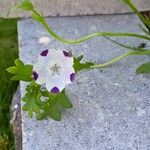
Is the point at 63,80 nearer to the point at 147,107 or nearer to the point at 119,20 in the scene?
the point at 147,107

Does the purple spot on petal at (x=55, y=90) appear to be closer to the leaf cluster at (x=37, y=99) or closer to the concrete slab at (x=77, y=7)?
the leaf cluster at (x=37, y=99)

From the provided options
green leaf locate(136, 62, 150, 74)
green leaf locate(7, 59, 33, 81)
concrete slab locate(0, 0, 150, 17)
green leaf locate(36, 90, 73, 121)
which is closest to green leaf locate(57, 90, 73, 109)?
green leaf locate(36, 90, 73, 121)

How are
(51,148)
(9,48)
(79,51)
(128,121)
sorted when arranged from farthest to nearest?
(9,48)
(79,51)
(128,121)
(51,148)

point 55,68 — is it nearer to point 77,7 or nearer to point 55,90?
point 55,90

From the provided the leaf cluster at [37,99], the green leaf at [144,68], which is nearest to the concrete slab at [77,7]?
the green leaf at [144,68]

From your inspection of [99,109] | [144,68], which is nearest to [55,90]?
[99,109]

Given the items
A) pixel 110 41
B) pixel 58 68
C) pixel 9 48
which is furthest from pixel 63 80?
pixel 9 48
